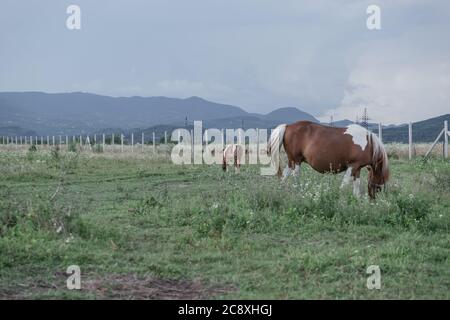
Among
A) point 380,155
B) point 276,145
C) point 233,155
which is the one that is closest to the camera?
point 380,155

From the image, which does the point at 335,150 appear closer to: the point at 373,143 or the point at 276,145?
the point at 373,143

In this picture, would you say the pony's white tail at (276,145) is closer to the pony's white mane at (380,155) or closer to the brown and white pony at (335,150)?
the brown and white pony at (335,150)

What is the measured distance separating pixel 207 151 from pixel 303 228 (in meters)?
15.6

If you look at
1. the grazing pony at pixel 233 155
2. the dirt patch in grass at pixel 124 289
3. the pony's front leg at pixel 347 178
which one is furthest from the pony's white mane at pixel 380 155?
the grazing pony at pixel 233 155

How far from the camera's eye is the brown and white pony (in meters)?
10.8

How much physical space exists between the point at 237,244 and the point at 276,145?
529cm

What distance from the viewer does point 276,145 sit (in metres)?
12.2

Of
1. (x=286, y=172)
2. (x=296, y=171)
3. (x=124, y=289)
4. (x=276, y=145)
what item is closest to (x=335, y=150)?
(x=296, y=171)

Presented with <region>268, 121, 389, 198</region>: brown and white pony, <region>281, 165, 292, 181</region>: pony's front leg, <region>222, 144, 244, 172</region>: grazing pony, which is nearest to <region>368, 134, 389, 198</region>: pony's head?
<region>268, 121, 389, 198</region>: brown and white pony

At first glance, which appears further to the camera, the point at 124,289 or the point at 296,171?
the point at 296,171

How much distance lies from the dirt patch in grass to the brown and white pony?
212 inches

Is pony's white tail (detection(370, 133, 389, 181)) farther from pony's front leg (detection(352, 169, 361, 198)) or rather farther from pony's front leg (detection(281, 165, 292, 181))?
pony's front leg (detection(281, 165, 292, 181))
